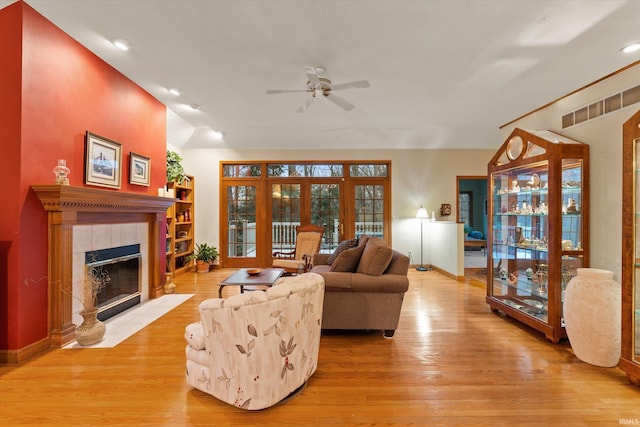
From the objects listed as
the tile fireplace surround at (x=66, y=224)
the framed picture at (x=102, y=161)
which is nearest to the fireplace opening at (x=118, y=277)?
the tile fireplace surround at (x=66, y=224)

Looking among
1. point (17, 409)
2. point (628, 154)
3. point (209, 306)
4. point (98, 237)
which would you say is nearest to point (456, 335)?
point (628, 154)

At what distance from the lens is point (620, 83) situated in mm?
2682

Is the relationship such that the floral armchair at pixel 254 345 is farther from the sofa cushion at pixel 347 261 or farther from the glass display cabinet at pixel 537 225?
the glass display cabinet at pixel 537 225

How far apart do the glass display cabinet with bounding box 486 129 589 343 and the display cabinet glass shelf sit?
5.44 meters

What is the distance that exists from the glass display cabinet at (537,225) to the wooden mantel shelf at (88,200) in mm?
4585

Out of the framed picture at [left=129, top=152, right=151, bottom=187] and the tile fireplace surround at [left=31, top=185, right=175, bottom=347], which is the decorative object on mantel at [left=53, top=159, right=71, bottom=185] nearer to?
the tile fireplace surround at [left=31, top=185, right=175, bottom=347]

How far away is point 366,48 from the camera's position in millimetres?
2932

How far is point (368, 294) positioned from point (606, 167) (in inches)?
102

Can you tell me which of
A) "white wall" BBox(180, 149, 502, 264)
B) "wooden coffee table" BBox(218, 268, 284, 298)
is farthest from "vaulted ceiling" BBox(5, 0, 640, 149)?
"wooden coffee table" BBox(218, 268, 284, 298)

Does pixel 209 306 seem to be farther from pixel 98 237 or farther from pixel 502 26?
pixel 502 26

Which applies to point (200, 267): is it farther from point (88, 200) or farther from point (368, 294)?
point (368, 294)

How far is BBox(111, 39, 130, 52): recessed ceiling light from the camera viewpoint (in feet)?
9.46

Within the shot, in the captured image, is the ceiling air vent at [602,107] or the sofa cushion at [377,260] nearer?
the ceiling air vent at [602,107]

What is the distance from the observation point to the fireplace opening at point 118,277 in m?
3.36
